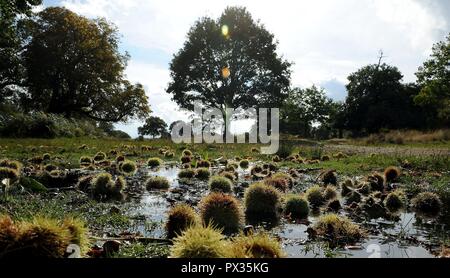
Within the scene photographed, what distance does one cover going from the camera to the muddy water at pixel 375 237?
12.4 feet

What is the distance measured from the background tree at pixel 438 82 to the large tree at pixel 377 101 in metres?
6.92

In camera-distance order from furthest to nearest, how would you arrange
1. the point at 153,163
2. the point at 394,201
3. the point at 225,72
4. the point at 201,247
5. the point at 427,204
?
the point at 225,72, the point at 153,163, the point at 394,201, the point at 427,204, the point at 201,247

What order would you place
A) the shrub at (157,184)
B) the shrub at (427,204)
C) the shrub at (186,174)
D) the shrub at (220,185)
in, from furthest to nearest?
the shrub at (186,174)
the shrub at (157,184)
the shrub at (220,185)
the shrub at (427,204)

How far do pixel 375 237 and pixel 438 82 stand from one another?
50792 millimetres

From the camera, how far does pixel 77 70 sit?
139ft

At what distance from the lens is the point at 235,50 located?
4741 cm

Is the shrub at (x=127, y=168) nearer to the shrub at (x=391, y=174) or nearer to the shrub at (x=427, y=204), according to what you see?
the shrub at (x=391, y=174)

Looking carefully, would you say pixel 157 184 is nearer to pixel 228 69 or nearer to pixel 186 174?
pixel 186 174

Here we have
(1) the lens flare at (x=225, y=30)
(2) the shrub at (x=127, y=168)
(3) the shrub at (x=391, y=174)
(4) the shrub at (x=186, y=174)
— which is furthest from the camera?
(1) the lens flare at (x=225, y=30)

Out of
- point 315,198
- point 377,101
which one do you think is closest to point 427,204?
point 315,198

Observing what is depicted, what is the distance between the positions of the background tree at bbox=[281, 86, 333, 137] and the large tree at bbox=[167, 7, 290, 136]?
1108 inches

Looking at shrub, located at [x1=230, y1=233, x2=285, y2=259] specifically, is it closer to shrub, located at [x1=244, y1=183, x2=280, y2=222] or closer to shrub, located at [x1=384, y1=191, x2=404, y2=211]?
shrub, located at [x1=244, y1=183, x2=280, y2=222]

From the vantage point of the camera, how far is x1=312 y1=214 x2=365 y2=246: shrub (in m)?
4.21

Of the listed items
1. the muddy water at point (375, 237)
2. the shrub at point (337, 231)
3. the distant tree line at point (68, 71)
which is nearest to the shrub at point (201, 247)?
the muddy water at point (375, 237)
